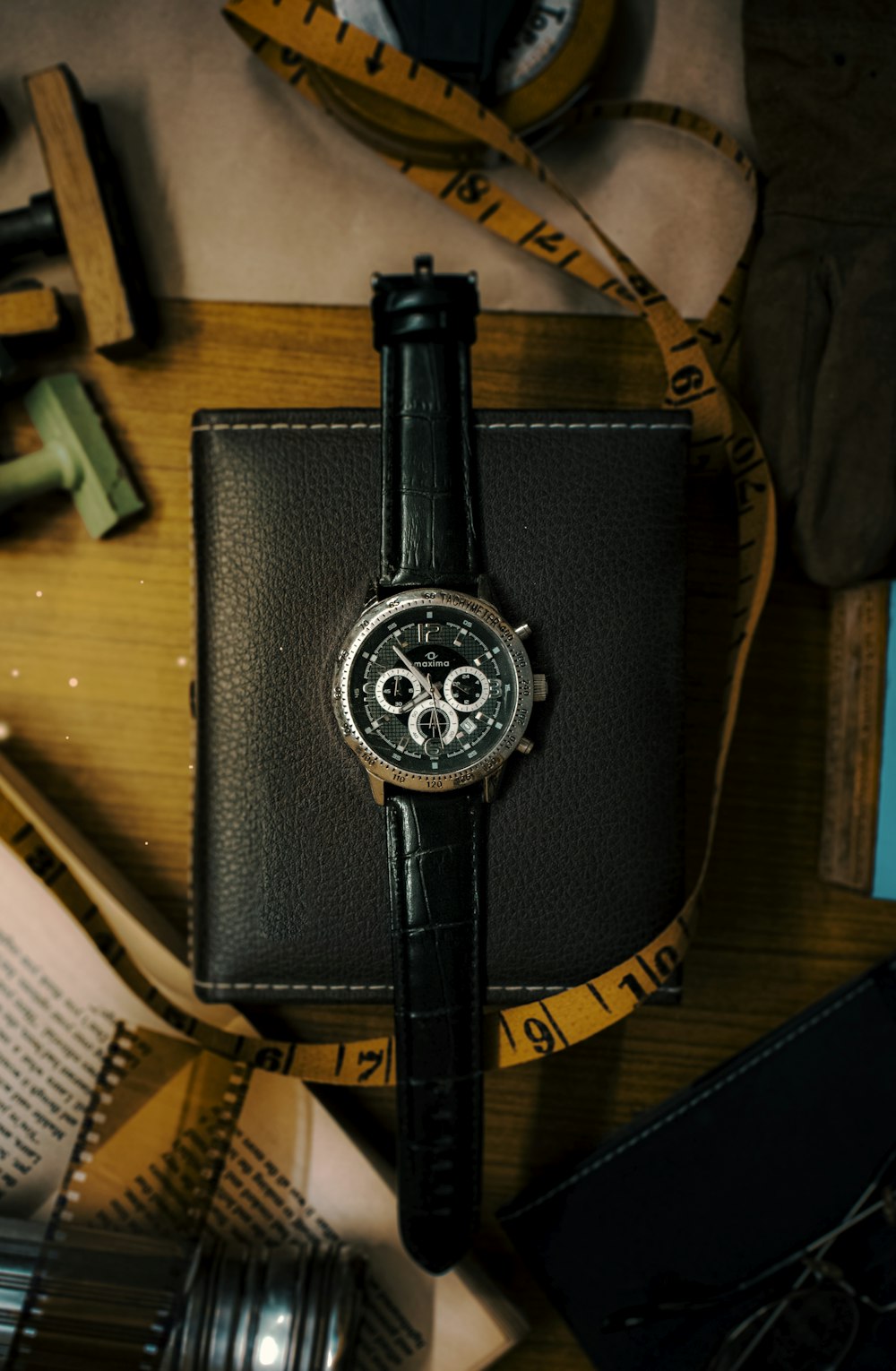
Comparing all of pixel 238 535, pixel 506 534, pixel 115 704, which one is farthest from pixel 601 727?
pixel 115 704

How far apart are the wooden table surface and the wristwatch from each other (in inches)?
5.7

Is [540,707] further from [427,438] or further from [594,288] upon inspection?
[594,288]

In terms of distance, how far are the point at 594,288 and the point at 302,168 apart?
0.26 metres

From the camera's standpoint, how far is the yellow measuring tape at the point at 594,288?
0.68 meters

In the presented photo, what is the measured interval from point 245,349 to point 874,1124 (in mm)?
773

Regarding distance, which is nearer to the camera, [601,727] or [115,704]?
[601,727]

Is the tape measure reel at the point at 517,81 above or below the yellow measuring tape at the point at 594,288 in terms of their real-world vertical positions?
above

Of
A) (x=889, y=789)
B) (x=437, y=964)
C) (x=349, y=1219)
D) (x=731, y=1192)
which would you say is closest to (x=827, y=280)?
(x=889, y=789)

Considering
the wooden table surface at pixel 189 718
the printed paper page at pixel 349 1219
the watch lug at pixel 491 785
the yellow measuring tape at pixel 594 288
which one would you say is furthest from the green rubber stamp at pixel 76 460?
the printed paper page at pixel 349 1219

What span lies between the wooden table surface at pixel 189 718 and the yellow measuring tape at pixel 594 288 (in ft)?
0.15

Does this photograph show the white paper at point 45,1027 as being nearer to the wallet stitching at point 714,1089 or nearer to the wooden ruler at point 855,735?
the wallet stitching at point 714,1089

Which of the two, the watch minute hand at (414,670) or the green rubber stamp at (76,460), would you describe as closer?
the watch minute hand at (414,670)

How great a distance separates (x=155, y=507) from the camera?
2.56 feet

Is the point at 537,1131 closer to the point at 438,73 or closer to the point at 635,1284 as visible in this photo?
the point at 635,1284
